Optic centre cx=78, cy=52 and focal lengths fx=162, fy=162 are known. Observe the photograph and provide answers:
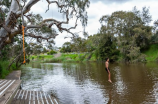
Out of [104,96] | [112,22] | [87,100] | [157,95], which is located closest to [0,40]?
[87,100]

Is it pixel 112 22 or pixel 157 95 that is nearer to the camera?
pixel 157 95

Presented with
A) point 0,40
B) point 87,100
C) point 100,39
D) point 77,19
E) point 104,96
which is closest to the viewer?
point 87,100

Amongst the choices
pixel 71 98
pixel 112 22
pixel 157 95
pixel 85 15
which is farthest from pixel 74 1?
pixel 112 22

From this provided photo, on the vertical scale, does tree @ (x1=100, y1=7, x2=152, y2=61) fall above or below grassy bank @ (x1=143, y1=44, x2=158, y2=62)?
above

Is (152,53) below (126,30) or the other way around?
below

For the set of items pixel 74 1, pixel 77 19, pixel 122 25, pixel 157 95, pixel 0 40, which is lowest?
pixel 157 95

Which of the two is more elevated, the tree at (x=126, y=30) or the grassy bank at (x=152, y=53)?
the tree at (x=126, y=30)

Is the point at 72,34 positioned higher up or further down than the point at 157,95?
higher up

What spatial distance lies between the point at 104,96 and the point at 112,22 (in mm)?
30579

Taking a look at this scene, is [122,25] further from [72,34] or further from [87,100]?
[87,100]

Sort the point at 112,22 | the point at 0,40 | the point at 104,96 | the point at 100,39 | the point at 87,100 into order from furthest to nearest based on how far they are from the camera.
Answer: the point at 100,39, the point at 112,22, the point at 0,40, the point at 104,96, the point at 87,100

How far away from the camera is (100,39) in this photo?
38656 millimetres

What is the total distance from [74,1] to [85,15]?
3.37 ft

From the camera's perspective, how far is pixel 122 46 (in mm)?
36375
